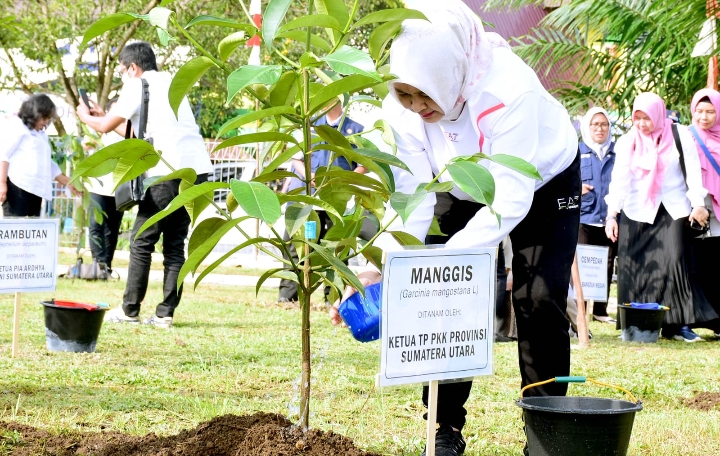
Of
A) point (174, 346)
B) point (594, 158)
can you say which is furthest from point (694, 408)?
point (594, 158)

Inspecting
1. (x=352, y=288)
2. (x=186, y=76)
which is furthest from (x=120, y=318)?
(x=186, y=76)

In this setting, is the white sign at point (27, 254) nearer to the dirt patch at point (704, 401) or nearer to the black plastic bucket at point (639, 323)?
the dirt patch at point (704, 401)

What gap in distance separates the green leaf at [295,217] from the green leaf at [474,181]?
0.40 meters

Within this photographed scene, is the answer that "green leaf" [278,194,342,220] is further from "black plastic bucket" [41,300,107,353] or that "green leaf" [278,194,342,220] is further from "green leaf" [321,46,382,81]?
"black plastic bucket" [41,300,107,353]

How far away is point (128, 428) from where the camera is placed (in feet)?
12.1

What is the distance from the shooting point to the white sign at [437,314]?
2635mm

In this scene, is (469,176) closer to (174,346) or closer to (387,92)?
(387,92)

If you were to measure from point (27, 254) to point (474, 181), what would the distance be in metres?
3.76

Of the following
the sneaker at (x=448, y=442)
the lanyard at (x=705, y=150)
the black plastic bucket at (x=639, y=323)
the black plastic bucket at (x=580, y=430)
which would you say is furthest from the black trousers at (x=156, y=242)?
the lanyard at (x=705, y=150)

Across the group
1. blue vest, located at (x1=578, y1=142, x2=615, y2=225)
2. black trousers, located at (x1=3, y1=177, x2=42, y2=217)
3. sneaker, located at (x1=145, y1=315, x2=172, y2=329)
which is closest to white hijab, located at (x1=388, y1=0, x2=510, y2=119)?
sneaker, located at (x1=145, y1=315, x2=172, y2=329)

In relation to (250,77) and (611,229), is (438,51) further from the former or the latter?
(611,229)

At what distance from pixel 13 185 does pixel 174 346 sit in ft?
13.8

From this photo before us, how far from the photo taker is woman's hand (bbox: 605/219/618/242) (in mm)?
8352

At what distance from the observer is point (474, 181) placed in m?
2.38
